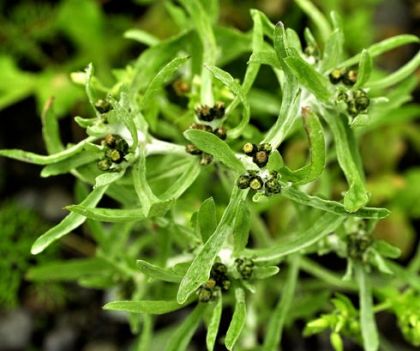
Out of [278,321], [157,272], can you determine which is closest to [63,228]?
[157,272]

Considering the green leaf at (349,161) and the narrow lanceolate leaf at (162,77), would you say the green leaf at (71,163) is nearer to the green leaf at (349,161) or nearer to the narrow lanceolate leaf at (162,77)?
the narrow lanceolate leaf at (162,77)

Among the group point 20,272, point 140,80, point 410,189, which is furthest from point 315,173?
point 20,272

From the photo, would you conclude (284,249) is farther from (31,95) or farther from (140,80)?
(31,95)

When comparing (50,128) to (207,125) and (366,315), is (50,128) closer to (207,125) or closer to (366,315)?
(207,125)

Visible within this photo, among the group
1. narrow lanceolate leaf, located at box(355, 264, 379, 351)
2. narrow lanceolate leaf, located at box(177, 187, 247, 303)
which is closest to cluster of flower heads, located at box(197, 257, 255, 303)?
narrow lanceolate leaf, located at box(177, 187, 247, 303)

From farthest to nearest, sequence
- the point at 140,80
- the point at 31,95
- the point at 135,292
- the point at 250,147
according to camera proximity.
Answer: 1. the point at 31,95
2. the point at 135,292
3. the point at 140,80
4. the point at 250,147

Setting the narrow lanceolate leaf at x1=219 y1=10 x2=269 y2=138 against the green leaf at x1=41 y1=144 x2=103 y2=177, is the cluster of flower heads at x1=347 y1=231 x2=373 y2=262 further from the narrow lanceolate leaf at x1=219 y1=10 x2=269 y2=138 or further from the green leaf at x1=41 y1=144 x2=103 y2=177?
the green leaf at x1=41 y1=144 x2=103 y2=177

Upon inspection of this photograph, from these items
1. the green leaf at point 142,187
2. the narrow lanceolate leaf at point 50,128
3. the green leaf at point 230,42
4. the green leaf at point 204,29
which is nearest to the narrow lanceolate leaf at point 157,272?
the green leaf at point 142,187
